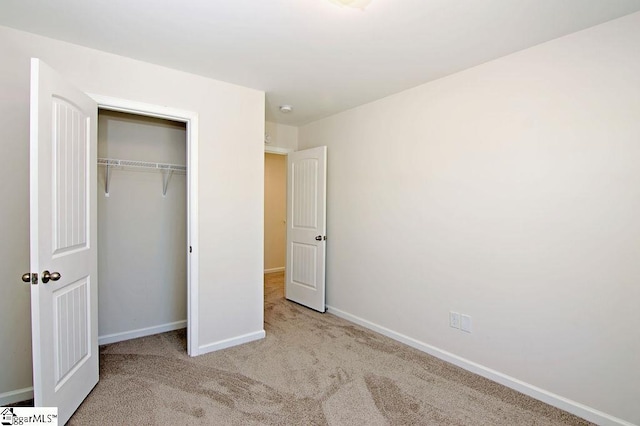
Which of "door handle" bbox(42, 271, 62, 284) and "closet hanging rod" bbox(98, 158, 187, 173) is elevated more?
"closet hanging rod" bbox(98, 158, 187, 173)

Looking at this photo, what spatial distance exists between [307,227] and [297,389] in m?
2.12

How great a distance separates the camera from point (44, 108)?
1.70m

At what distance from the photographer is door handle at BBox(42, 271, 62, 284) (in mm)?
1691

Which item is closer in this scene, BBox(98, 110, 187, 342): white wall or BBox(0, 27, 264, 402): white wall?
BBox(0, 27, 264, 402): white wall

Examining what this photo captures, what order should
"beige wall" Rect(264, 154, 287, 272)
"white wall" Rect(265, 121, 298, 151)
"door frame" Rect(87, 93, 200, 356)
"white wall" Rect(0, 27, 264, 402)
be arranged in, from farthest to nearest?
1. "beige wall" Rect(264, 154, 287, 272)
2. "white wall" Rect(265, 121, 298, 151)
3. "door frame" Rect(87, 93, 200, 356)
4. "white wall" Rect(0, 27, 264, 402)

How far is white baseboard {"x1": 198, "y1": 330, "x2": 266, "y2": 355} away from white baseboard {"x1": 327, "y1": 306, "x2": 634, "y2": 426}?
1.20 meters

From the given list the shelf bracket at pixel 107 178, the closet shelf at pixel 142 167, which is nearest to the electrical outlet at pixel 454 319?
the closet shelf at pixel 142 167

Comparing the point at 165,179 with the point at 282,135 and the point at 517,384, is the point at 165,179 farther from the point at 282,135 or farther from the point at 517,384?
the point at 517,384

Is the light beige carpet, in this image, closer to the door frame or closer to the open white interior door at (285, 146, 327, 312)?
the door frame

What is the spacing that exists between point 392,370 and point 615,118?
2.24m

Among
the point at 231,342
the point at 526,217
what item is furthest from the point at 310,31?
the point at 231,342

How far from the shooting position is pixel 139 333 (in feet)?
10.5

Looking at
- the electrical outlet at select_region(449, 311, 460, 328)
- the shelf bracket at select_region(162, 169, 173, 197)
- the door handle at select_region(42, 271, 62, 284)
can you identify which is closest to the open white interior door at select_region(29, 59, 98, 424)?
the door handle at select_region(42, 271, 62, 284)

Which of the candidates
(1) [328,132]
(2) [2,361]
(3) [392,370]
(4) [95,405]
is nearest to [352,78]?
(1) [328,132]
